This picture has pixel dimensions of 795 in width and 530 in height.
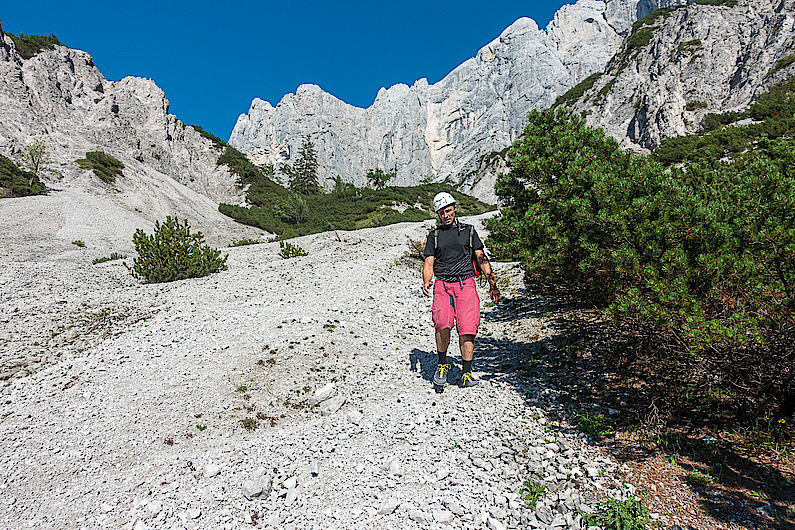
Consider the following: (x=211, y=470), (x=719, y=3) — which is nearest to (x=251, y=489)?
(x=211, y=470)

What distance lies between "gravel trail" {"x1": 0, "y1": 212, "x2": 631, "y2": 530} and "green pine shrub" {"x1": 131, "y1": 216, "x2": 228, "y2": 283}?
100 inches

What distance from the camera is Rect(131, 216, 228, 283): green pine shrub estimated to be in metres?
12.7

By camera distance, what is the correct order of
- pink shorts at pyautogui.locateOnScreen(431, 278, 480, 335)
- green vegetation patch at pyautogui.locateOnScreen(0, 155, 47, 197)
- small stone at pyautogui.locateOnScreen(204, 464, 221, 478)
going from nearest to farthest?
small stone at pyautogui.locateOnScreen(204, 464, 221, 478) → pink shorts at pyautogui.locateOnScreen(431, 278, 480, 335) → green vegetation patch at pyautogui.locateOnScreen(0, 155, 47, 197)

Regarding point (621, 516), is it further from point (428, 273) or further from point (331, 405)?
point (331, 405)

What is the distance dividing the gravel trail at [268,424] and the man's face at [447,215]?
2529 mm

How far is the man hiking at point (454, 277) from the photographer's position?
547 cm

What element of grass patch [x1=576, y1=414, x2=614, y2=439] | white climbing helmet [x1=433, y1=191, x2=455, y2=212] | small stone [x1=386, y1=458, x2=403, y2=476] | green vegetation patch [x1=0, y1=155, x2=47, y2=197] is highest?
green vegetation patch [x1=0, y1=155, x2=47, y2=197]

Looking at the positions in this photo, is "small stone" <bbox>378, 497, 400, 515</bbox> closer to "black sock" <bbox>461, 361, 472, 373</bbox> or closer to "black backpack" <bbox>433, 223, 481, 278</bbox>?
"black sock" <bbox>461, 361, 472, 373</bbox>

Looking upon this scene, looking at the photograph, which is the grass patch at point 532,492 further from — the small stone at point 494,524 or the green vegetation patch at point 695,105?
the green vegetation patch at point 695,105

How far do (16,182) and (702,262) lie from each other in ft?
134

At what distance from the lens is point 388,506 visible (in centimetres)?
335

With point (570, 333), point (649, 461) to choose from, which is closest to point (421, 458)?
point (649, 461)

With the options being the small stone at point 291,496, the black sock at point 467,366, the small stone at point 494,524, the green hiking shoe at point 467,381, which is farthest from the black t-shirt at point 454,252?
the small stone at point 291,496

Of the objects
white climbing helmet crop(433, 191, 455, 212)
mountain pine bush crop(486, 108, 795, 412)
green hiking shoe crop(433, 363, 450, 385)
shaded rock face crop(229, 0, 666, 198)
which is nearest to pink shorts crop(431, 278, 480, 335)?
A: green hiking shoe crop(433, 363, 450, 385)
